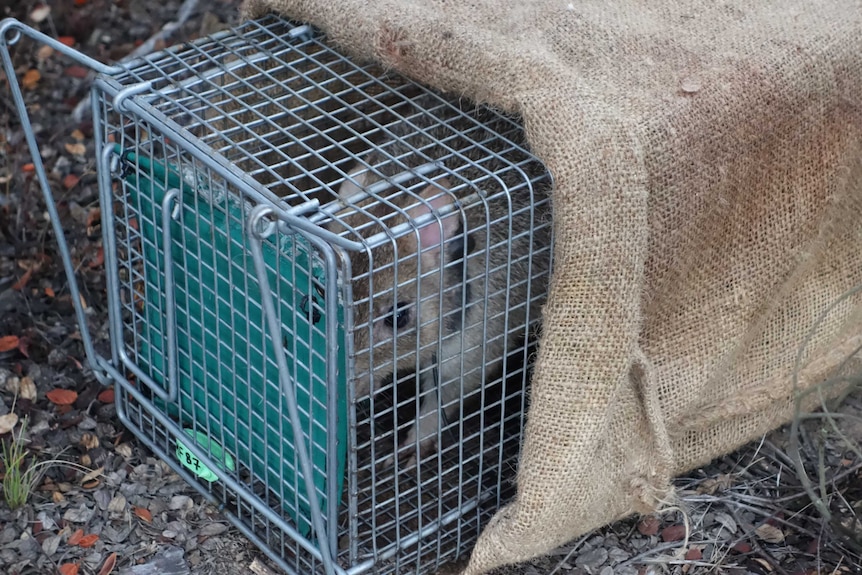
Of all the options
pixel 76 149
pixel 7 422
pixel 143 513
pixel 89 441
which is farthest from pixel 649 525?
pixel 76 149

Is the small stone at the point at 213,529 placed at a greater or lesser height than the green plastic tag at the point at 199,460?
lesser

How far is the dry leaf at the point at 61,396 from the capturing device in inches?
153

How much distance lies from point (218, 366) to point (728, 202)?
4.99 feet

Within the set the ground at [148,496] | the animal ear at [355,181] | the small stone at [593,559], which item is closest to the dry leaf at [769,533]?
the ground at [148,496]

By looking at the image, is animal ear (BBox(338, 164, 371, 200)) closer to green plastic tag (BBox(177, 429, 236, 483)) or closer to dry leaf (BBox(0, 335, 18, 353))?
green plastic tag (BBox(177, 429, 236, 483))

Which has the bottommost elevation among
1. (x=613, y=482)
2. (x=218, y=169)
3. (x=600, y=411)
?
(x=613, y=482)

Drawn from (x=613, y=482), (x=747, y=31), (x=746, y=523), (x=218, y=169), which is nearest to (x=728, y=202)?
(x=747, y=31)

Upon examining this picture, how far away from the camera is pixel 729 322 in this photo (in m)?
3.27

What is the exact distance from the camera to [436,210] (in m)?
2.80

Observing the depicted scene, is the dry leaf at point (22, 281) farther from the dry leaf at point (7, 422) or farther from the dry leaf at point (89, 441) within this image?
the dry leaf at point (89, 441)

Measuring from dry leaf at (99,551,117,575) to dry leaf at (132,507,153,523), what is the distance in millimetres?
165

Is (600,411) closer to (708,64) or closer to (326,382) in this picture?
(326,382)

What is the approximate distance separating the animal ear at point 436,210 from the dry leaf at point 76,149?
2539 mm

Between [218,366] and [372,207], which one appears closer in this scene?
[372,207]
